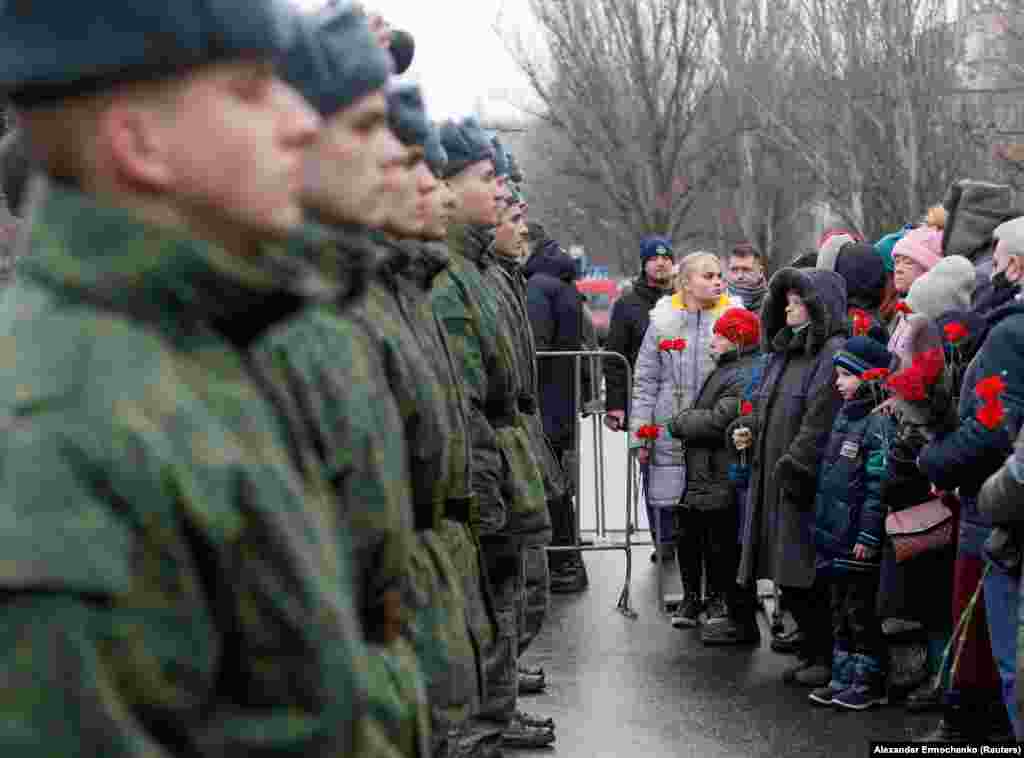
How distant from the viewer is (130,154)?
2.00 m

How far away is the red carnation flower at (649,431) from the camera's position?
34.2 ft

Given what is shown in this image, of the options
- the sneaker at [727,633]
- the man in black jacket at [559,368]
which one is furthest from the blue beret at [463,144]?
the man in black jacket at [559,368]

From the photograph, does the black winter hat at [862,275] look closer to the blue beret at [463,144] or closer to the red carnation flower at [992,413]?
the red carnation flower at [992,413]

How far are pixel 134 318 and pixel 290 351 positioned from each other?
0.96m

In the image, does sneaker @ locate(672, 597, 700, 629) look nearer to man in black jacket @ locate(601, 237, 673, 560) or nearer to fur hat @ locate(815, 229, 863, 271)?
man in black jacket @ locate(601, 237, 673, 560)

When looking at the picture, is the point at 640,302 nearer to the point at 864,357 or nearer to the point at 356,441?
the point at 864,357

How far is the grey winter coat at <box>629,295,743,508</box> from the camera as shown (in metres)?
10.4

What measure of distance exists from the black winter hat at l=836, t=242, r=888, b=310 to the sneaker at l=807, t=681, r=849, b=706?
1.90 metres

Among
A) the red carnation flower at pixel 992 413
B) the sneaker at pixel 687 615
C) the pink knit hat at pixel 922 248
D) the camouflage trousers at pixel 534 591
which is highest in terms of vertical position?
the pink knit hat at pixel 922 248

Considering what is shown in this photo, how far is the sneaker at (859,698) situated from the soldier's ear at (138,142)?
6607mm

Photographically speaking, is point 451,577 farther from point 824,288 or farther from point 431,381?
point 824,288

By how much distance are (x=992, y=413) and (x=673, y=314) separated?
419 cm

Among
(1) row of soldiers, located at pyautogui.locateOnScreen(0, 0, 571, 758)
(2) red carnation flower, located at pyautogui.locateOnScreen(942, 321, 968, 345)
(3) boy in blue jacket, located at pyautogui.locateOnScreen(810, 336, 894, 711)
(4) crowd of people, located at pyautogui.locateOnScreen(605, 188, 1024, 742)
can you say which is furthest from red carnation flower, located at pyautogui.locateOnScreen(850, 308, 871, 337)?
(1) row of soldiers, located at pyautogui.locateOnScreen(0, 0, 571, 758)

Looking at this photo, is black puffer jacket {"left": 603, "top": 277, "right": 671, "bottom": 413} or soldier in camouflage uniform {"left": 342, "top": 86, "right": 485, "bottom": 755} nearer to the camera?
soldier in camouflage uniform {"left": 342, "top": 86, "right": 485, "bottom": 755}
